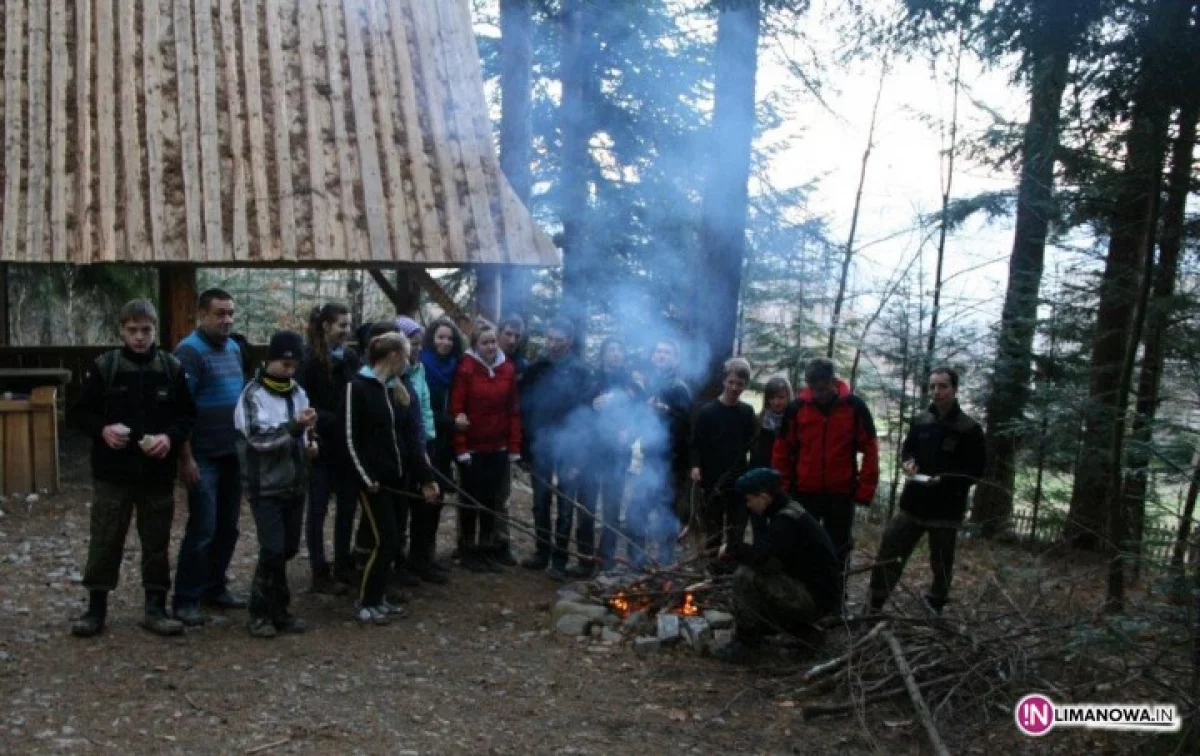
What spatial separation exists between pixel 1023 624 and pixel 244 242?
7.51 metres

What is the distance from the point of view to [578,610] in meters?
6.68

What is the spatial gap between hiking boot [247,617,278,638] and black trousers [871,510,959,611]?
13.8 feet

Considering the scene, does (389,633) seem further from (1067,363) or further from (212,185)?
(1067,363)

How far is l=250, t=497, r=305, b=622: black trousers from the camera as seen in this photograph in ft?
19.0

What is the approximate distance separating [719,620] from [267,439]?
3196 mm

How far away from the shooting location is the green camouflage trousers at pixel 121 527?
550cm

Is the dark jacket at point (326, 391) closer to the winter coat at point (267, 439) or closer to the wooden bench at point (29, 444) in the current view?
the winter coat at point (267, 439)

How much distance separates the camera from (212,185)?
9312mm

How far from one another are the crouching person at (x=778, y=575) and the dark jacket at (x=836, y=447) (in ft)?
2.74

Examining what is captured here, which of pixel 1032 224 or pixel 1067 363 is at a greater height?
pixel 1032 224

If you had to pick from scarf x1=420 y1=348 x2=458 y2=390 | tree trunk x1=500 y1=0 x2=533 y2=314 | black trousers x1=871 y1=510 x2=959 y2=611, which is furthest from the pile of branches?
tree trunk x1=500 y1=0 x2=533 y2=314

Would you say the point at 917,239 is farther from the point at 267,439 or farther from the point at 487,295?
the point at 267,439

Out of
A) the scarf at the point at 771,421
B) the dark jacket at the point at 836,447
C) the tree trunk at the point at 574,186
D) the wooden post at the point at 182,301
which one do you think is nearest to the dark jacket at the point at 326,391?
the scarf at the point at 771,421

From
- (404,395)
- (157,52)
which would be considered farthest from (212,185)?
(404,395)
